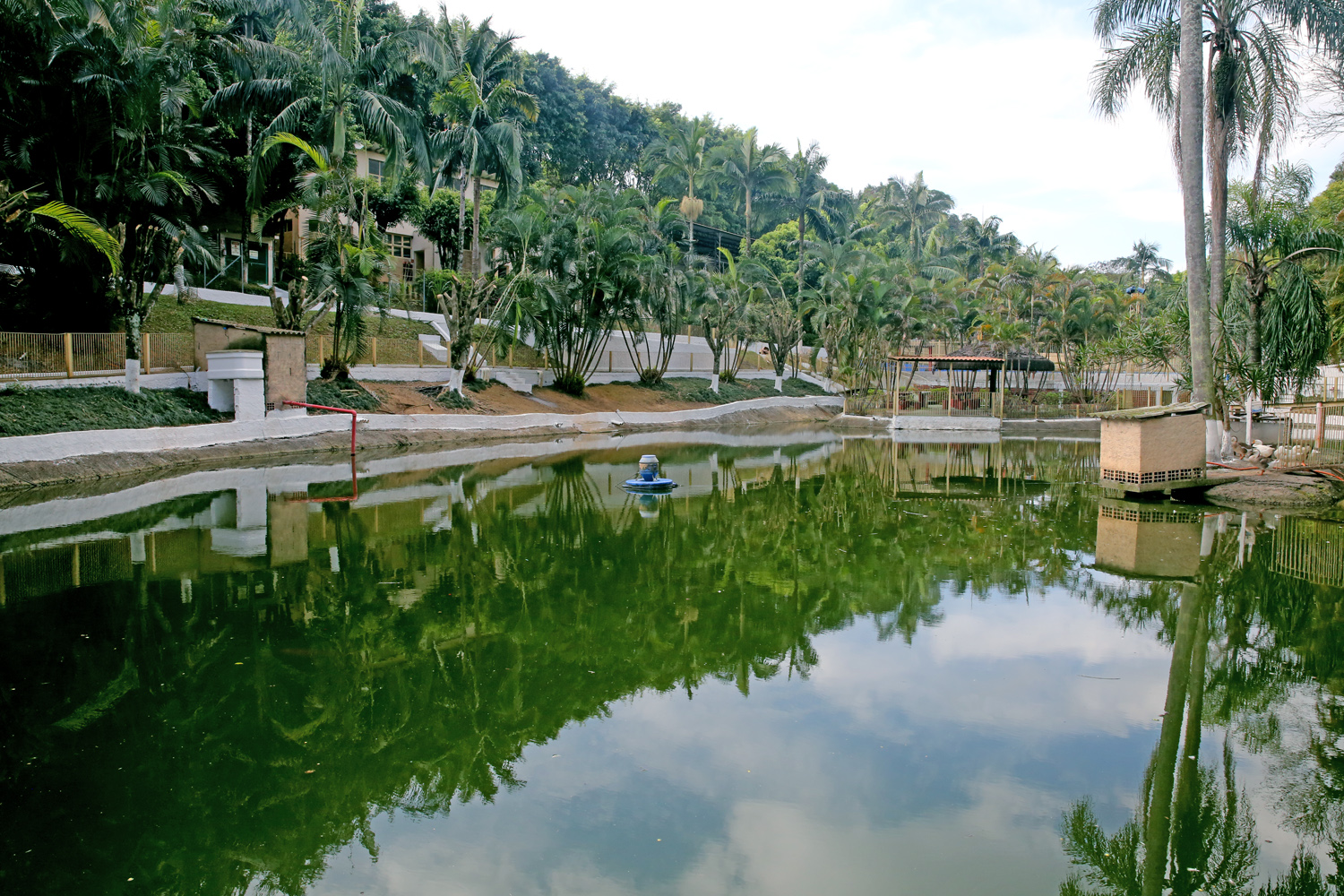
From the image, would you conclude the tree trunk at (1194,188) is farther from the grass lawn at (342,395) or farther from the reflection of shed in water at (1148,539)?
the grass lawn at (342,395)

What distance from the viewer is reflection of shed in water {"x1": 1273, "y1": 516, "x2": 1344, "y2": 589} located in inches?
382

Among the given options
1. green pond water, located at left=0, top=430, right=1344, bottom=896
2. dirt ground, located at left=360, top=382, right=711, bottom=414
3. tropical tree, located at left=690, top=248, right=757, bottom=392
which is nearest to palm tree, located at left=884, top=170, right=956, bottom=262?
tropical tree, located at left=690, top=248, right=757, bottom=392

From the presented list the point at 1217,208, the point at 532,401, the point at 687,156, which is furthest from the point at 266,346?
the point at 687,156

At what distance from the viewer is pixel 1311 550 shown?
36.2ft

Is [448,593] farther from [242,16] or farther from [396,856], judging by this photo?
[242,16]

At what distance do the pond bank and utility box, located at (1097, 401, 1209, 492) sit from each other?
1828 cm

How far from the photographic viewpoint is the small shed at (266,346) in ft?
71.4

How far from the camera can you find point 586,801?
4.75 m

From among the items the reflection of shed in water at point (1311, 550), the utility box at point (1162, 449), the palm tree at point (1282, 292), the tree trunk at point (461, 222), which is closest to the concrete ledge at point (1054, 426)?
the palm tree at point (1282, 292)

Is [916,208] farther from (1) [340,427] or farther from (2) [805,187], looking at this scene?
(1) [340,427]

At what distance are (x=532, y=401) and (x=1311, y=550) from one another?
2504 cm

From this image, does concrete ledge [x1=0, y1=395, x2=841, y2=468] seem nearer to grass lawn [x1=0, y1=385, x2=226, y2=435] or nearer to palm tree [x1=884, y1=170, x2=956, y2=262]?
grass lawn [x1=0, y1=385, x2=226, y2=435]

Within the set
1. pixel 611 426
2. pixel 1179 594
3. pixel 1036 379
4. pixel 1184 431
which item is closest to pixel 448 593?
pixel 1179 594

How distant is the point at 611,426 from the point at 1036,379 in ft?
97.3
